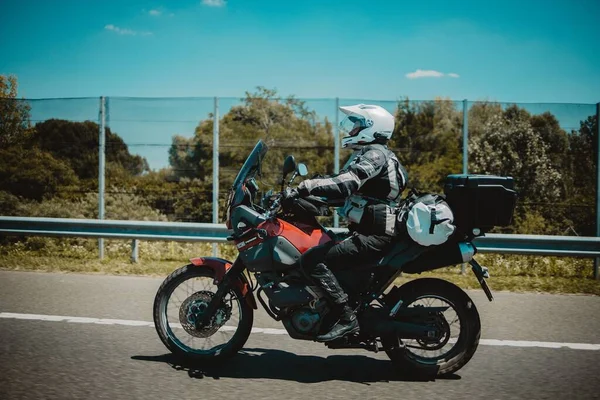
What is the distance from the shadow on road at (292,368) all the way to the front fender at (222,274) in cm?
50

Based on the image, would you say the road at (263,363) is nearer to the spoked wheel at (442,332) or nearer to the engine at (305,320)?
the spoked wheel at (442,332)

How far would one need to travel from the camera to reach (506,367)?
16.5ft

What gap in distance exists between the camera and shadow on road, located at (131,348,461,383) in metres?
4.75

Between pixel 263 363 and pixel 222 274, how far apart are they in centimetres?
79

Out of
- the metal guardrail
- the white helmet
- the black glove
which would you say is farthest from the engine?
the metal guardrail

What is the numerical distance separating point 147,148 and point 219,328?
6293mm

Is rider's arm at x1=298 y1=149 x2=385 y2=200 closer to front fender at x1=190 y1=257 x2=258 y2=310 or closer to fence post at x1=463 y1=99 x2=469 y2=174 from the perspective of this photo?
front fender at x1=190 y1=257 x2=258 y2=310

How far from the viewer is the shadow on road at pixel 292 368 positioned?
4.75m

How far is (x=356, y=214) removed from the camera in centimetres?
477

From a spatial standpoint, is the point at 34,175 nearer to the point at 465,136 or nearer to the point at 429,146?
the point at 429,146

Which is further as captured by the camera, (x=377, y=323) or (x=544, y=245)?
(x=544, y=245)

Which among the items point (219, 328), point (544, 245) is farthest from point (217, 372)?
point (544, 245)

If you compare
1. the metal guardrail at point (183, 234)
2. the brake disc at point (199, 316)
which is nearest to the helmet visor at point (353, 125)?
the brake disc at point (199, 316)

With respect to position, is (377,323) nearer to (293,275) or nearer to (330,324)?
(330,324)
